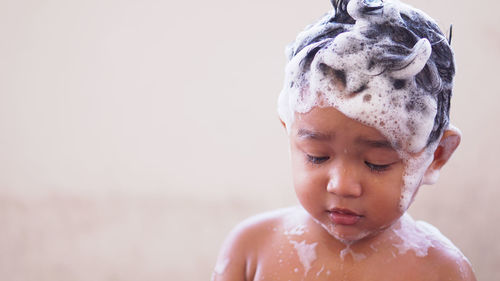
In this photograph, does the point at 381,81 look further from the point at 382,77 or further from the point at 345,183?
the point at 345,183

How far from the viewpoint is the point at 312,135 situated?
927 millimetres

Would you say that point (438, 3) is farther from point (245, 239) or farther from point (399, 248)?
point (245, 239)

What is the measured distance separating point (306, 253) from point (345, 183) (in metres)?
0.24

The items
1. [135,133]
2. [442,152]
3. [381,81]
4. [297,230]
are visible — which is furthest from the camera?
[135,133]

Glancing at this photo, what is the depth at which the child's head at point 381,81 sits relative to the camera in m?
0.89

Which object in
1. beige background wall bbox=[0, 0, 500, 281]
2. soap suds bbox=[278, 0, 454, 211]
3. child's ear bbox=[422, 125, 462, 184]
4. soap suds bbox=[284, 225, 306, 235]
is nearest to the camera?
soap suds bbox=[278, 0, 454, 211]

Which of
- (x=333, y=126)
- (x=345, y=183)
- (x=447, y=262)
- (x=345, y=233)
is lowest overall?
(x=447, y=262)

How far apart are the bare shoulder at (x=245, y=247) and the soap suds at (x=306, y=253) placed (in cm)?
7

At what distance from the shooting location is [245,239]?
45.4 inches

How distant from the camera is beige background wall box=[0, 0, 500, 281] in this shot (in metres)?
1.70

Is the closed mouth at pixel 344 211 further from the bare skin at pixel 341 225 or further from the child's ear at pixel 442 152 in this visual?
the child's ear at pixel 442 152

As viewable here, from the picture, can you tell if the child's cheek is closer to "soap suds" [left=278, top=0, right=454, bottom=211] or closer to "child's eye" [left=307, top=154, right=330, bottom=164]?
"soap suds" [left=278, top=0, right=454, bottom=211]

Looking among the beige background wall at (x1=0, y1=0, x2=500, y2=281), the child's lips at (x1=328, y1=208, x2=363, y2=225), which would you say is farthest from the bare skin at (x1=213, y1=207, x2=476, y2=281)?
the beige background wall at (x1=0, y1=0, x2=500, y2=281)

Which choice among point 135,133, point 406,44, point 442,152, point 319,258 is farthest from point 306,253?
point 135,133
